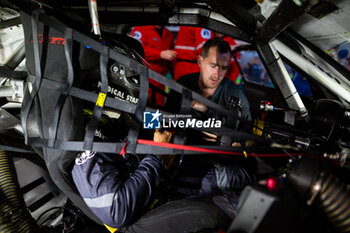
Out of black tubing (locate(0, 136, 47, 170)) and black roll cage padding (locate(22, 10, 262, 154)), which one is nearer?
black roll cage padding (locate(22, 10, 262, 154))

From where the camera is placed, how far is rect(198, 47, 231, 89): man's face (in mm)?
2045

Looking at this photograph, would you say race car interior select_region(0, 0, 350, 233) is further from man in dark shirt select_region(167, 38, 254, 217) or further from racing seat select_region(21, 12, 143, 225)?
man in dark shirt select_region(167, 38, 254, 217)

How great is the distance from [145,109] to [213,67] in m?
1.25

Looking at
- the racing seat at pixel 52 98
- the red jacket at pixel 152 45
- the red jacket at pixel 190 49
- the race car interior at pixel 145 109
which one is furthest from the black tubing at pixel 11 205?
the red jacket at pixel 190 49

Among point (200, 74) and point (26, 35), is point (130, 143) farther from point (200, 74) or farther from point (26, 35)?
point (200, 74)

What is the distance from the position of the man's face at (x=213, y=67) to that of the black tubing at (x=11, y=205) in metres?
2.04

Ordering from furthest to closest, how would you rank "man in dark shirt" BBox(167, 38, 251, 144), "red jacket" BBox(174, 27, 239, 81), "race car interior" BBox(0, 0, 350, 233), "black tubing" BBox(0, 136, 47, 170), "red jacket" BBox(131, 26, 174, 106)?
1. "red jacket" BBox(174, 27, 239, 81)
2. "red jacket" BBox(131, 26, 174, 106)
3. "man in dark shirt" BBox(167, 38, 251, 144)
4. "black tubing" BBox(0, 136, 47, 170)
5. "race car interior" BBox(0, 0, 350, 233)

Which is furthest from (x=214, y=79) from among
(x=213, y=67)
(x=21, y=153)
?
(x=21, y=153)

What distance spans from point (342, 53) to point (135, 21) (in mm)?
1956

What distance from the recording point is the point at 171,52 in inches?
107

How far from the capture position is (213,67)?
209cm

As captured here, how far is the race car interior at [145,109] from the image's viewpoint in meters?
0.85

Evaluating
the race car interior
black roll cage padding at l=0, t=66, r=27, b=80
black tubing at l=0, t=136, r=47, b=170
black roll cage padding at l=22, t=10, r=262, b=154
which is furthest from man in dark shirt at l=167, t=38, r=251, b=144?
black tubing at l=0, t=136, r=47, b=170

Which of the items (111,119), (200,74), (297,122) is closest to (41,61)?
(111,119)
